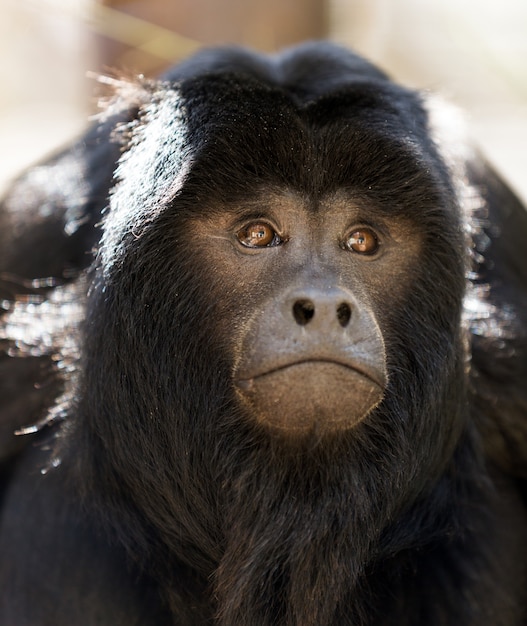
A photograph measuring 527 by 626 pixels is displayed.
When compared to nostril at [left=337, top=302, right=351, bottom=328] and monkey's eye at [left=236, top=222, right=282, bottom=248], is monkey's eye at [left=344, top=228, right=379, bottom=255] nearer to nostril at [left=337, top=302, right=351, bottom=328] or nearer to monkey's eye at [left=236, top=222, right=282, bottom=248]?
monkey's eye at [left=236, top=222, right=282, bottom=248]

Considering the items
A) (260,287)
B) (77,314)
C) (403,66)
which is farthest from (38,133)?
(260,287)

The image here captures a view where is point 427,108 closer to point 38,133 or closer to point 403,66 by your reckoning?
point 38,133

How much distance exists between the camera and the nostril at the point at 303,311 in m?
2.37

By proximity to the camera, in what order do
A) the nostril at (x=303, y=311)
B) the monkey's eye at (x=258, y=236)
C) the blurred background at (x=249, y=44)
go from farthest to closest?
the blurred background at (x=249, y=44) < the monkey's eye at (x=258, y=236) < the nostril at (x=303, y=311)

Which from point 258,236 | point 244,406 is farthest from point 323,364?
point 258,236

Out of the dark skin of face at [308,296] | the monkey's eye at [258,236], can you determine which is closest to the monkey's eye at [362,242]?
the dark skin of face at [308,296]

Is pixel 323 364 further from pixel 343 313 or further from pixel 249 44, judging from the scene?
pixel 249 44

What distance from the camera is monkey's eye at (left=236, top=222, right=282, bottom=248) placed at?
8.59 ft

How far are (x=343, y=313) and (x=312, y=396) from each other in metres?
0.21

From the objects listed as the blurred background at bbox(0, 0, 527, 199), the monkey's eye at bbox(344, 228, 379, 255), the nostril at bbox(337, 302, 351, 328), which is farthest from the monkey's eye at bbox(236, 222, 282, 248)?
the blurred background at bbox(0, 0, 527, 199)

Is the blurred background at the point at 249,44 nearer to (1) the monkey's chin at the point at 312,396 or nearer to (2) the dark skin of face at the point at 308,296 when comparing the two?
(2) the dark skin of face at the point at 308,296

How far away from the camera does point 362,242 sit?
2680 mm

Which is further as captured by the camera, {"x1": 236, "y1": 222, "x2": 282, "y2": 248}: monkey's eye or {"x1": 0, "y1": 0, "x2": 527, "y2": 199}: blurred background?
{"x1": 0, "y1": 0, "x2": 527, "y2": 199}: blurred background

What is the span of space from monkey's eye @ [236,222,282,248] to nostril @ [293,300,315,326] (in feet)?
0.95
